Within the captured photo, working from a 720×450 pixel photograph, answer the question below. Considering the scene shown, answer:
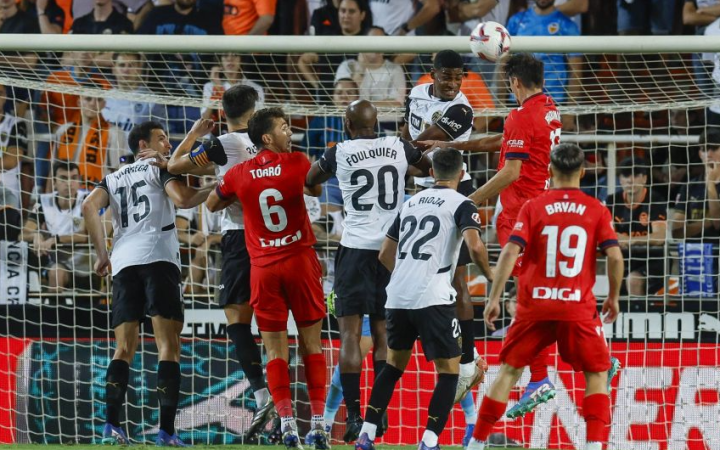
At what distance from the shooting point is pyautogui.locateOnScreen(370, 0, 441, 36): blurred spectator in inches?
509

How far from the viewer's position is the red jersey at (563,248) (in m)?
6.66

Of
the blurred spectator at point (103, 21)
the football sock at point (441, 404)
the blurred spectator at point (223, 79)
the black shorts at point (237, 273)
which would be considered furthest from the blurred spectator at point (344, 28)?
the football sock at point (441, 404)

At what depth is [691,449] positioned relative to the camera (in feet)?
31.4

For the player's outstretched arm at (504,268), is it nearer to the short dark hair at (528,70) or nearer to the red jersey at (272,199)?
the red jersey at (272,199)

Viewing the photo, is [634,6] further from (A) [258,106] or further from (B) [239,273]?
(B) [239,273]

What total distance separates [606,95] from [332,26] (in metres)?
3.56

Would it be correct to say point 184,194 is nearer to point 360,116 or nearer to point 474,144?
point 360,116

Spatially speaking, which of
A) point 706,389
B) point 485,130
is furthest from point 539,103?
point 485,130

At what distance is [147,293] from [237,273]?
70 cm

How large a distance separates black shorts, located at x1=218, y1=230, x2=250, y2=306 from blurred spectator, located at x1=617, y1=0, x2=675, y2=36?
6020 mm

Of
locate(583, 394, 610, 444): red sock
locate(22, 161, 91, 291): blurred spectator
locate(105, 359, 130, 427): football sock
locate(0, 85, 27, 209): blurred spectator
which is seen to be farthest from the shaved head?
locate(0, 85, 27, 209): blurred spectator

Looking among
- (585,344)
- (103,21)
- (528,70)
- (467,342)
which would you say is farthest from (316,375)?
(103,21)

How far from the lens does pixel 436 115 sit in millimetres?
8383

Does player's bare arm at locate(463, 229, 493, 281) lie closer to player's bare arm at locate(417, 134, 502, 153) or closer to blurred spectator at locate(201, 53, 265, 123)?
player's bare arm at locate(417, 134, 502, 153)
